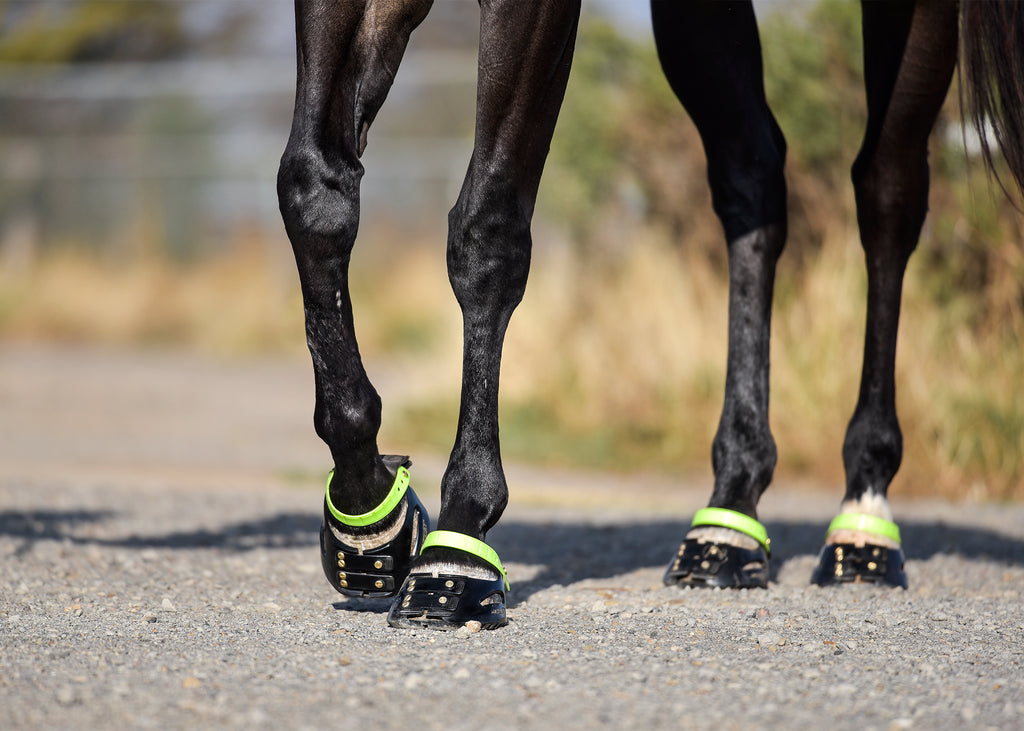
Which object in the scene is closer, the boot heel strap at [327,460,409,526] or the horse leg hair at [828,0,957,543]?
the boot heel strap at [327,460,409,526]

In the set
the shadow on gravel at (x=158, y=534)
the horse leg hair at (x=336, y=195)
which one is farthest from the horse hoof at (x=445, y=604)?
the shadow on gravel at (x=158, y=534)

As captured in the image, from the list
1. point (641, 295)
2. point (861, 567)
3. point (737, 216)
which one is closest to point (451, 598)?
point (861, 567)

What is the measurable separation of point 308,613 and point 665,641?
31.0 inches

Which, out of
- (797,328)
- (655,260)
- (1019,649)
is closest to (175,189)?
(655,260)

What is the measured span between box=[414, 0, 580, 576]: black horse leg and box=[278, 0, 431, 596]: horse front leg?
0.56ft

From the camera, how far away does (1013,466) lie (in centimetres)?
610

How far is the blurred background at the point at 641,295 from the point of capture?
6.30 m

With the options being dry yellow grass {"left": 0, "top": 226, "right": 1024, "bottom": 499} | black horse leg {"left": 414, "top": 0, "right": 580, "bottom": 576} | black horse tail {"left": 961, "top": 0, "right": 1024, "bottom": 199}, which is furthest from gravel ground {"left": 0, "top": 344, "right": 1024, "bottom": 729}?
black horse tail {"left": 961, "top": 0, "right": 1024, "bottom": 199}

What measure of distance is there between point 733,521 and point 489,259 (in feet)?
3.56

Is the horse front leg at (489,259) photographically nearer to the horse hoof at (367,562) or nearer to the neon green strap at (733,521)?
the horse hoof at (367,562)

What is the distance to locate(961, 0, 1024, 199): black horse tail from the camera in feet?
9.84

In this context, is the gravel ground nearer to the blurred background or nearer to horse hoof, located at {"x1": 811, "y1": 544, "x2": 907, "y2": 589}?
horse hoof, located at {"x1": 811, "y1": 544, "x2": 907, "y2": 589}

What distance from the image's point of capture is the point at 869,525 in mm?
3402

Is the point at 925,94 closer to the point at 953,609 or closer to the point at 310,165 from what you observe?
the point at 953,609
